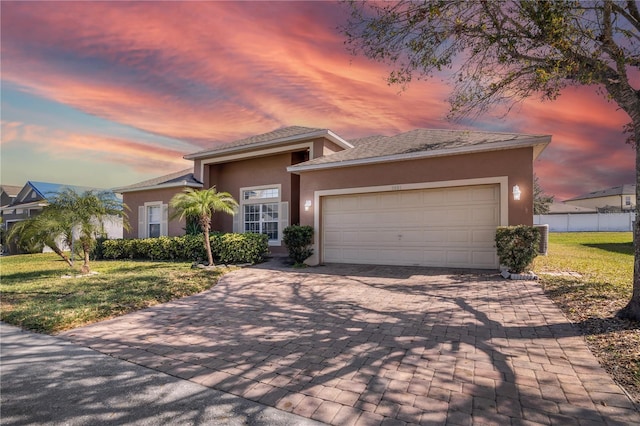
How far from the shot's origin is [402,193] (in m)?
10.5

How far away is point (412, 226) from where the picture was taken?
1030cm

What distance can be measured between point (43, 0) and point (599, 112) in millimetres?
13371

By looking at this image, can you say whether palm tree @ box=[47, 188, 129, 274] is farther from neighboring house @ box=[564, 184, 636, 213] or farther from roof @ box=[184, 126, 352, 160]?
neighboring house @ box=[564, 184, 636, 213]

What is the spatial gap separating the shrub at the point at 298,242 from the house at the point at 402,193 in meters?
0.40

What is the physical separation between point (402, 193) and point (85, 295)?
9.00 m

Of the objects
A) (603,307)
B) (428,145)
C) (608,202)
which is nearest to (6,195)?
(428,145)

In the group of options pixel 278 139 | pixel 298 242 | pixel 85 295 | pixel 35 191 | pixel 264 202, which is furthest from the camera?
pixel 35 191

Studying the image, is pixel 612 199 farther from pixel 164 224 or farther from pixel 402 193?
pixel 164 224

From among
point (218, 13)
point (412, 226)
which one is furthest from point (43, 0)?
point (412, 226)

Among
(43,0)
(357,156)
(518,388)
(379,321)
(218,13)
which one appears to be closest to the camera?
(518,388)

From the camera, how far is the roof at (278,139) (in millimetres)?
13242

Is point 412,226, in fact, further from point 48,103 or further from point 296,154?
point 48,103

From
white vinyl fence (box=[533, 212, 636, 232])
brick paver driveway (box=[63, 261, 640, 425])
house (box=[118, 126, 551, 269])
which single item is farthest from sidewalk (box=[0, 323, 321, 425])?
white vinyl fence (box=[533, 212, 636, 232])

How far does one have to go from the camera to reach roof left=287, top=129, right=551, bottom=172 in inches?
344
